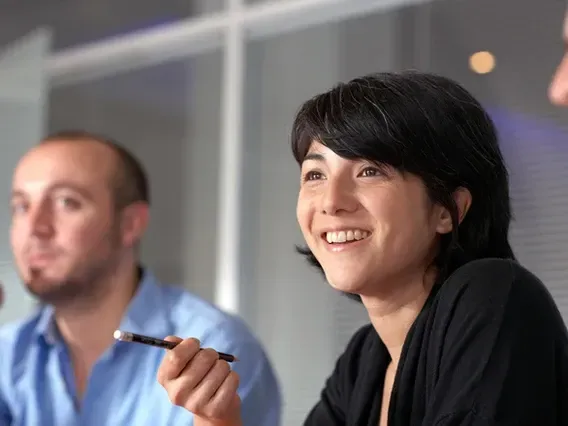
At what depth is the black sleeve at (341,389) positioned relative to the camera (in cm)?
115

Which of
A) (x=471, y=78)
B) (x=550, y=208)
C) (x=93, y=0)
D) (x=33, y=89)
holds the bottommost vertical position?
(x=550, y=208)

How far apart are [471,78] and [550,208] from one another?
0.99 ft

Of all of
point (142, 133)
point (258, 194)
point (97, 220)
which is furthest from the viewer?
point (142, 133)

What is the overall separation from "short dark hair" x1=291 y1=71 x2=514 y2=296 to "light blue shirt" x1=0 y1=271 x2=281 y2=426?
543 millimetres

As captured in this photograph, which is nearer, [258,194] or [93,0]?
[258,194]

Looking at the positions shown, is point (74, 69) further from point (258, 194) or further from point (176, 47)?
point (258, 194)

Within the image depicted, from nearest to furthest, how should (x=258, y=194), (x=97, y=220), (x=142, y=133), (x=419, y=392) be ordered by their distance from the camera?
(x=419, y=392)
(x=97, y=220)
(x=258, y=194)
(x=142, y=133)

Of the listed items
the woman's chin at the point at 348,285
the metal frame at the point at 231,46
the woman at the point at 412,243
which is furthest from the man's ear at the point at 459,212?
the metal frame at the point at 231,46

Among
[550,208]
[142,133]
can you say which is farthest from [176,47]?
[550,208]

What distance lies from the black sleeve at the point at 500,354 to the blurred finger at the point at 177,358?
264mm

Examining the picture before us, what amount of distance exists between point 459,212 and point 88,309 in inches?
33.4

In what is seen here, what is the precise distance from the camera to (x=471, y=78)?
171 centimetres

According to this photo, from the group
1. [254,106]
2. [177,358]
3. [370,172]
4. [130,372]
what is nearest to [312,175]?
[370,172]

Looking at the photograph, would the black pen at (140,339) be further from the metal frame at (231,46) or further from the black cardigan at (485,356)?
the metal frame at (231,46)
